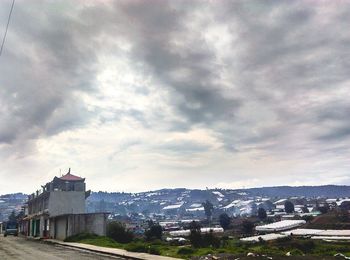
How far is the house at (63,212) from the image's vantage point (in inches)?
1934

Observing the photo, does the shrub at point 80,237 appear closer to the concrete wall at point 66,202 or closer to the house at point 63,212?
the house at point 63,212

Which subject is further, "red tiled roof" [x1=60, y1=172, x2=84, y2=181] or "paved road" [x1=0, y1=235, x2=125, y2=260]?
"red tiled roof" [x1=60, y1=172, x2=84, y2=181]

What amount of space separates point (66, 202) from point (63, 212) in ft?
6.08

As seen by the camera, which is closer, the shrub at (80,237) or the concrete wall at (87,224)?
the shrub at (80,237)

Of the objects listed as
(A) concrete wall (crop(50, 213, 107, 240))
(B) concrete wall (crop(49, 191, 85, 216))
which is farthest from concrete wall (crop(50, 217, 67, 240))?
(B) concrete wall (crop(49, 191, 85, 216))

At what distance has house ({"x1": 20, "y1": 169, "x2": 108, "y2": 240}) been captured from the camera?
4912 centimetres

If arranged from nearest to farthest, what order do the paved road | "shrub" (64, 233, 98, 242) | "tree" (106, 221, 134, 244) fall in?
the paved road
"shrub" (64, 233, 98, 242)
"tree" (106, 221, 134, 244)

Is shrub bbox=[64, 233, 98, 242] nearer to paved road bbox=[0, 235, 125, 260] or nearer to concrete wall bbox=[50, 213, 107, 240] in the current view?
concrete wall bbox=[50, 213, 107, 240]

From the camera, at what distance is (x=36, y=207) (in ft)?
261

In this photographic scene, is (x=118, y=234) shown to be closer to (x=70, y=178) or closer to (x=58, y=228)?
(x=58, y=228)

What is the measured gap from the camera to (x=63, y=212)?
210 ft

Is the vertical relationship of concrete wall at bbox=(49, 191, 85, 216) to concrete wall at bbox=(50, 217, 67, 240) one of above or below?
above

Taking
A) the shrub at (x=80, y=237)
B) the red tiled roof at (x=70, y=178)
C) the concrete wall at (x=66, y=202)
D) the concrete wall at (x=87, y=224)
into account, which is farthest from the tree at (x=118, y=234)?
the red tiled roof at (x=70, y=178)

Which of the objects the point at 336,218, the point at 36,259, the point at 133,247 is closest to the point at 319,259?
the point at 133,247
